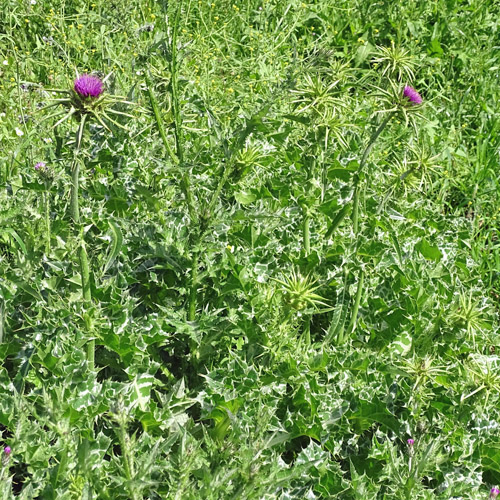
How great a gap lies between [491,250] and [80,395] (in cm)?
232

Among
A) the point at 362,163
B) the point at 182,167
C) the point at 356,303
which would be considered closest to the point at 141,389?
the point at 182,167

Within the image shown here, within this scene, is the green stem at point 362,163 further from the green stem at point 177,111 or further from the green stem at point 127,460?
the green stem at point 127,460

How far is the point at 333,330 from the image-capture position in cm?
275

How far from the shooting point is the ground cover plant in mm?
2094

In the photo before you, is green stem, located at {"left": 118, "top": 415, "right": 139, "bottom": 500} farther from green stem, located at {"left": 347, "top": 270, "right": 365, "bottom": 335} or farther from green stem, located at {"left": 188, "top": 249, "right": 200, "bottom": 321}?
green stem, located at {"left": 347, "top": 270, "right": 365, "bottom": 335}

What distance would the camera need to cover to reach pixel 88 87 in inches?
80.5

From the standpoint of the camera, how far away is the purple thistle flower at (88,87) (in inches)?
80.0

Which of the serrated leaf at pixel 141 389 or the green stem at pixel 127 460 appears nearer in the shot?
the green stem at pixel 127 460

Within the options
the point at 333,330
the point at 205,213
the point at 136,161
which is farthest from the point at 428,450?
the point at 136,161

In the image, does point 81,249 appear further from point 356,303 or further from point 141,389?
point 356,303

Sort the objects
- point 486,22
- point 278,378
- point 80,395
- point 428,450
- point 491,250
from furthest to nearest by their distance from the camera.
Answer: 1. point 486,22
2. point 491,250
3. point 278,378
4. point 80,395
5. point 428,450

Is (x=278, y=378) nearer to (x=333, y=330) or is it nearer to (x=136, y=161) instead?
(x=333, y=330)

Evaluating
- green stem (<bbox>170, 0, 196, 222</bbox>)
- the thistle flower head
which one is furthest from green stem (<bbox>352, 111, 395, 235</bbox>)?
the thistle flower head

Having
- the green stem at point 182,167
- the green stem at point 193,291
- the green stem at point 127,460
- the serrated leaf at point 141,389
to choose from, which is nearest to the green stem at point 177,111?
the green stem at point 182,167
